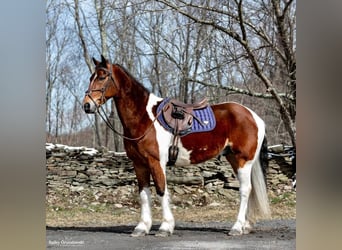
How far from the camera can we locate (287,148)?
310 cm

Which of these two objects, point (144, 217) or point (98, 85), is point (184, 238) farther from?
point (98, 85)

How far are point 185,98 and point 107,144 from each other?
0.58 m

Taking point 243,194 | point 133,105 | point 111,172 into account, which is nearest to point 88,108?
point 133,105

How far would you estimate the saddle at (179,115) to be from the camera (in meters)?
3.11

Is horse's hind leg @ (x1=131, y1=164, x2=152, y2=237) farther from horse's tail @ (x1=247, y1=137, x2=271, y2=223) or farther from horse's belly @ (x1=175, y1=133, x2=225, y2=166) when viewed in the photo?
horse's tail @ (x1=247, y1=137, x2=271, y2=223)

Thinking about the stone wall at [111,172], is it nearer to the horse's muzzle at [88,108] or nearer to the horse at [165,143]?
the horse at [165,143]

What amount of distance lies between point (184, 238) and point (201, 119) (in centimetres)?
76

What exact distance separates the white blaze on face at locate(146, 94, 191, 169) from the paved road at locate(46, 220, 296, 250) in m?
0.41

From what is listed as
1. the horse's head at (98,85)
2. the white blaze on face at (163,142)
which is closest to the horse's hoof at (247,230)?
the white blaze on face at (163,142)

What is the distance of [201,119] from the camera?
3.13 metres

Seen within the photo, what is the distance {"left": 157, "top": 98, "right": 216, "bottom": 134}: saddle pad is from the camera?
3113mm

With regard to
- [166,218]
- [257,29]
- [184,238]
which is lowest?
[184,238]

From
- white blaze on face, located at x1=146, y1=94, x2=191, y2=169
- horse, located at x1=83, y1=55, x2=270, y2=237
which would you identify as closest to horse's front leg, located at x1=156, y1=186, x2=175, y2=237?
horse, located at x1=83, y1=55, x2=270, y2=237
